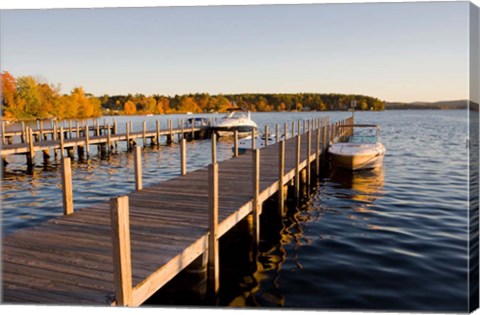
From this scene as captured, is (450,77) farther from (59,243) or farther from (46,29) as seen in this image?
(46,29)

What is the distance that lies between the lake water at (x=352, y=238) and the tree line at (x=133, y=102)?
15.1m

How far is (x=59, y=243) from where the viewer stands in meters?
5.58

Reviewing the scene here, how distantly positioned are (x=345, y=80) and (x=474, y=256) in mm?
7126

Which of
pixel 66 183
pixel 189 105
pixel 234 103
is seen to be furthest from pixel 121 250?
pixel 189 105

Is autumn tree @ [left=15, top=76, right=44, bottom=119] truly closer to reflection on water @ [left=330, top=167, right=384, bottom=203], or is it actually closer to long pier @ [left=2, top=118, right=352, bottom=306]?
reflection on water @ [left=330, top=167, right=384, bottom=203]

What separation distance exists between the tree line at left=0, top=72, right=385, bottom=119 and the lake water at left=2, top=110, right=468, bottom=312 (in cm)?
1515

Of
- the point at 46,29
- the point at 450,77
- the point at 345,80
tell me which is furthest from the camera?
the point at 345,80

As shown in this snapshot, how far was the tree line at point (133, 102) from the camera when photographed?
115 feet

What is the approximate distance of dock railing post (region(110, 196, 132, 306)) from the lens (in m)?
3.88

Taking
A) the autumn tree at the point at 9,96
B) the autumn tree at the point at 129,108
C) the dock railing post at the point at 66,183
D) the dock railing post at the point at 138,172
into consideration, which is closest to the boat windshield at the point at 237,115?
the autumn tree at the point at 9,96

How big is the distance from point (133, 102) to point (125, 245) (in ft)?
256

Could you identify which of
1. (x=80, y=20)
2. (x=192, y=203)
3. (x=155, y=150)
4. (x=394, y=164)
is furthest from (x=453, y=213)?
(x=155, y=150)

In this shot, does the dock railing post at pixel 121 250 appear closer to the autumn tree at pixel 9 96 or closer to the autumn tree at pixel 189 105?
the autumn tree at pixel 9 96

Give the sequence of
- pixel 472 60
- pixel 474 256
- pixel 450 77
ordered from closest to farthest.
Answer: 1. pixel 472 60
2. pixel 474 256
3. pixel 450 77
